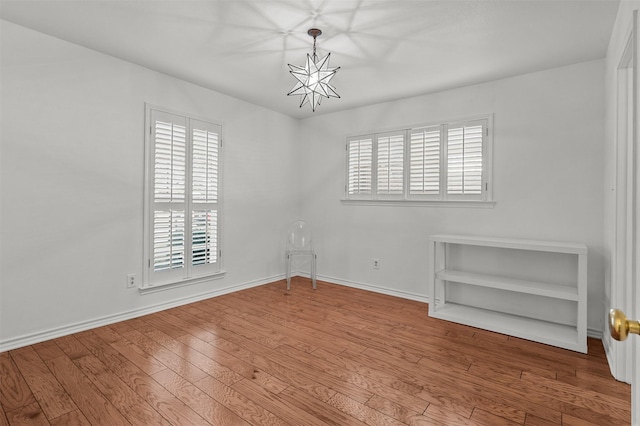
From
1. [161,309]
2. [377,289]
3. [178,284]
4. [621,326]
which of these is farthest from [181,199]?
[621,326]

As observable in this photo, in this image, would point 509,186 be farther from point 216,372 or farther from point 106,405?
point 106,405

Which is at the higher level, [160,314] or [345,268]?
[345,268]

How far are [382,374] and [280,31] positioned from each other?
2.64m

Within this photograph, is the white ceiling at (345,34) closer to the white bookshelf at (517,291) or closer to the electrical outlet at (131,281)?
the white bookshelf at (517,291)

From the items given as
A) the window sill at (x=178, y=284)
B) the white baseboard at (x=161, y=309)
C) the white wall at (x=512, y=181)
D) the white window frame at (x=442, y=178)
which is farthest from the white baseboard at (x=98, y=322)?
the white window frame at (x=442, y=178)

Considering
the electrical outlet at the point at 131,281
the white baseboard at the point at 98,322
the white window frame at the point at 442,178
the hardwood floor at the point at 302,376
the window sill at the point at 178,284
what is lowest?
the hardwood floor at the point at 302,376

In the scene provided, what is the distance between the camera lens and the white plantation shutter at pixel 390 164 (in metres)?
4.12

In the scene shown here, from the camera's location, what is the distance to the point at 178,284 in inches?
144

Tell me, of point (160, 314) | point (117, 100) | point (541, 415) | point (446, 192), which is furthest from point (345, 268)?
point (117, 100)

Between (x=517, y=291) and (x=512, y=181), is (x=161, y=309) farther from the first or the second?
(x=512, y=181)

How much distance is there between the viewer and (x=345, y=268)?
4656 mm

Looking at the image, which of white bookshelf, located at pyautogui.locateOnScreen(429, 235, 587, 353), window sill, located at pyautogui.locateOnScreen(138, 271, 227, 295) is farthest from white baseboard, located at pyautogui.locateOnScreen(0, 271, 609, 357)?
white bookshelf, located at pyautogui.locateOnScreen(429, 235, 587, 353)

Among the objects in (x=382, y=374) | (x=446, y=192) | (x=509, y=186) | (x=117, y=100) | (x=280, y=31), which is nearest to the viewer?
(x=382, y=374)

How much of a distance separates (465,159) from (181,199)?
10.4ft
